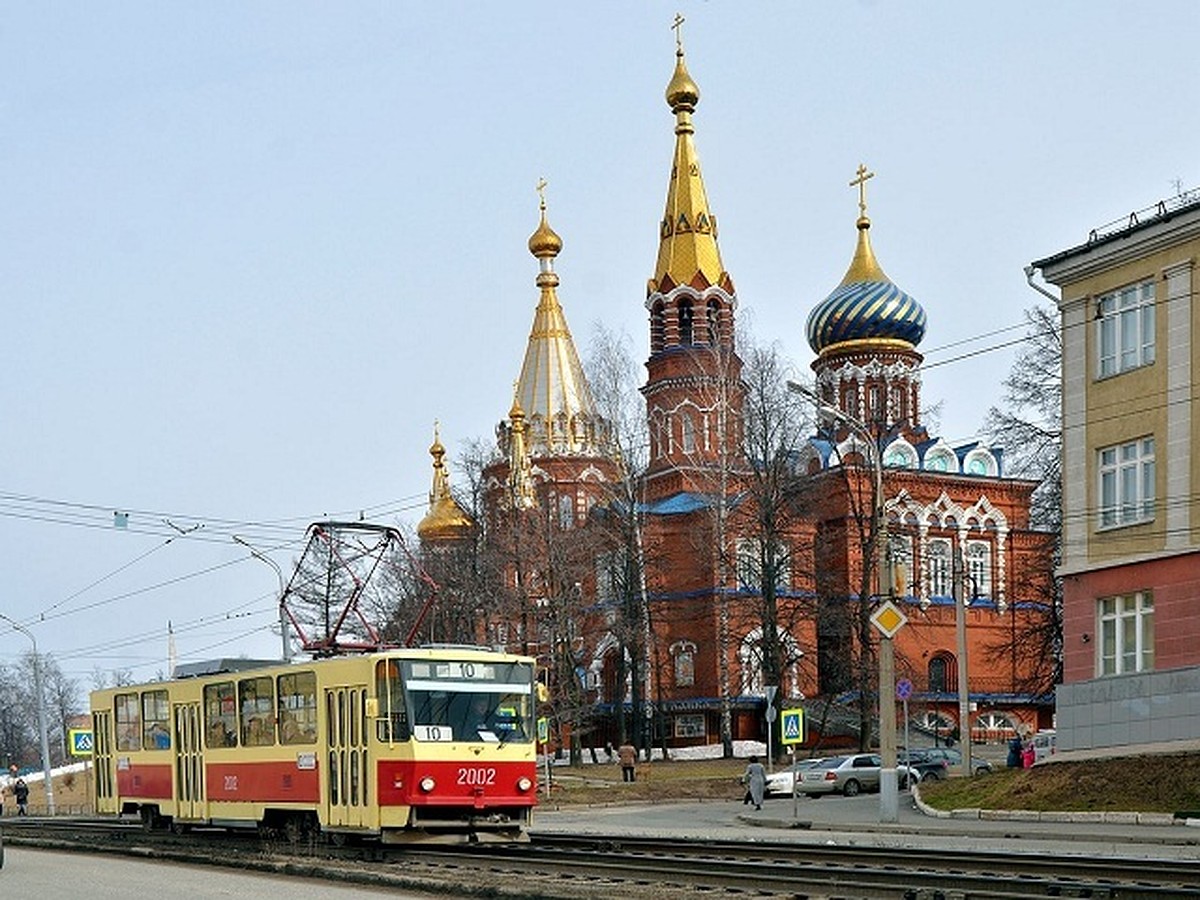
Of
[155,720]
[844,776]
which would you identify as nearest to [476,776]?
[155,720]

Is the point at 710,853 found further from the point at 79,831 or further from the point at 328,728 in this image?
the point at 79,831

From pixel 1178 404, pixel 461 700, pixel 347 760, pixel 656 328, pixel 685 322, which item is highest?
pixel 685 322

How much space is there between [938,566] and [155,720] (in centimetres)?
4824

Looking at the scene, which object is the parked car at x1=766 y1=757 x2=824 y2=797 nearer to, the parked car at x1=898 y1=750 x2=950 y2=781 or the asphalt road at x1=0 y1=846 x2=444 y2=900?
the parked car at x1=898 y1=750 x2=950 y2=781

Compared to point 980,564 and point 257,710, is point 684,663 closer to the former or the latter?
point 980,564

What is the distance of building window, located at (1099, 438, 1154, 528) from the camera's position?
34.4m

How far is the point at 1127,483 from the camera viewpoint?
35.0m

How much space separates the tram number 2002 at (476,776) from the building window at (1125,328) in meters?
17.0

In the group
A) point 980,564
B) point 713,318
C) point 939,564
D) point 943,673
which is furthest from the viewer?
point 980,564

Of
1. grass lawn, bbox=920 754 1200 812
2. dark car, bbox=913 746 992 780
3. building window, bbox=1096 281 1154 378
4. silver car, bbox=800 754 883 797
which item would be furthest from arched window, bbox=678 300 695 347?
grass lawn, bbox=920 754 1200 812

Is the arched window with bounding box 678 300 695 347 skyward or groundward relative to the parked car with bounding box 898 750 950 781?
skyward

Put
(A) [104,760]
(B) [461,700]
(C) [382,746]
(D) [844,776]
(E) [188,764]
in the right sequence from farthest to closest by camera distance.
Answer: (D) [844,776], (A) [104,760], (E) [188,764], (B) [461,700], (C) [382,746]

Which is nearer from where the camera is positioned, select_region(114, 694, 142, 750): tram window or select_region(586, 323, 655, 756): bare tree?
select_region(114, 694, 142, 750): tram window

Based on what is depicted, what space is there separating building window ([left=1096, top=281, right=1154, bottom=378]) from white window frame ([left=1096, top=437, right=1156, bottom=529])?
1.58 metres
